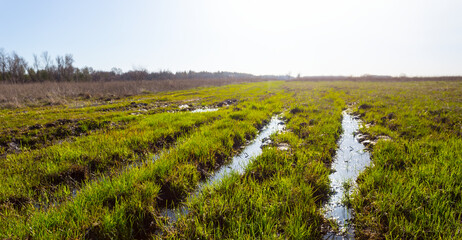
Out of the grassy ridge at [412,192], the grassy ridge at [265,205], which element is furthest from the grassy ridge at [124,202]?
the grassy ridge at [412,192]

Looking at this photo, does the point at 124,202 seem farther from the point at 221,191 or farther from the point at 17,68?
the point at 17,68

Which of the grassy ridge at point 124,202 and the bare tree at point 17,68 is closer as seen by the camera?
the grassy ridge at point 124,202

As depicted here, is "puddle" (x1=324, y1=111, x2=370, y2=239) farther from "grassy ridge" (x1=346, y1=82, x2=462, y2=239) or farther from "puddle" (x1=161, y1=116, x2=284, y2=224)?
"puddle" (x1=161, y1=116, x2=284, y2=224)

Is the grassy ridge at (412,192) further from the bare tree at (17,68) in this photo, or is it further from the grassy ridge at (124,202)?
the bare tree at (17,68)

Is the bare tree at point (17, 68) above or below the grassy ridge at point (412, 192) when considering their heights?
above

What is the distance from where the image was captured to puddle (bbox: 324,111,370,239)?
2.79m

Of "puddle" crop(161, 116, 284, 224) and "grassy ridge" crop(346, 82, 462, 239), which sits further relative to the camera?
"puddle" crop(161, 116, 284, 224)

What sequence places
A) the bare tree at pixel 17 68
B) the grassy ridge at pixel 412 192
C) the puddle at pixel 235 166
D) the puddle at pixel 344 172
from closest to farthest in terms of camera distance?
1. the grassy ridge at pixel 412 192
2. the puddle at pixel 344 172
3. the puddle at pixel 235 166
4. the bare tree at pixel 17 68

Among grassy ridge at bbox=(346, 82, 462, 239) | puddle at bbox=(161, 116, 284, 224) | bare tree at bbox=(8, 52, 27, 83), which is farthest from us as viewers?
bare tree at bbox=(8, 52, 27, 83)

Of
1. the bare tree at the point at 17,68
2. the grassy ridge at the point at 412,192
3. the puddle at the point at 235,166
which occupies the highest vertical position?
the bare tree at the point at 17,68

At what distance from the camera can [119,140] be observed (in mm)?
6121

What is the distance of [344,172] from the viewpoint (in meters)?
4.40

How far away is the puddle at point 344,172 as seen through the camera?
2.79m

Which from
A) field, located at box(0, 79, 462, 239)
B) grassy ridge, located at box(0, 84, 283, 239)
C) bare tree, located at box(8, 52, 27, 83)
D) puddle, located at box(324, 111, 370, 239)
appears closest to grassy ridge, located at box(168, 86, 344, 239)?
field, located at box(0, 79, 462, 239)
